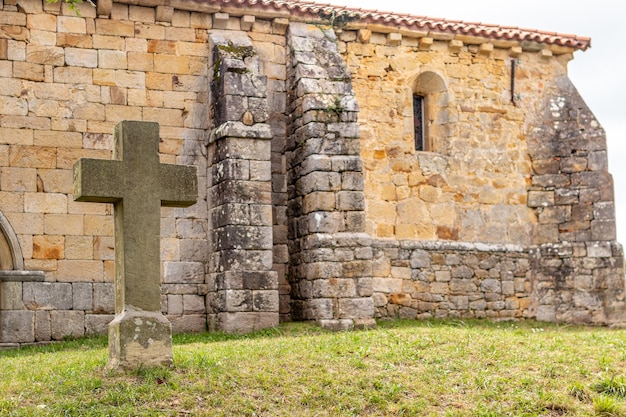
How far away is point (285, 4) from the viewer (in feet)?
45.6

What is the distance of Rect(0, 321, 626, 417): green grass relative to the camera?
298 inches

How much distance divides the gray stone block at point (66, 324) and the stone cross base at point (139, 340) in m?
4.18

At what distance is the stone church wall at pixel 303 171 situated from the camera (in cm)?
1241

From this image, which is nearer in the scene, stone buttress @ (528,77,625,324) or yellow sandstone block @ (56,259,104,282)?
yellow sandstone block @ (56,259,104,282)

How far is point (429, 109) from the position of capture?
15.4 meters

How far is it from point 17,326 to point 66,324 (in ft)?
2.03

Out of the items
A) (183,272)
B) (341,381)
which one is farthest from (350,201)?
(341,381)

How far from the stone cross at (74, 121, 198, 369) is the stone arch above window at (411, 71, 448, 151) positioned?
25.2 feet

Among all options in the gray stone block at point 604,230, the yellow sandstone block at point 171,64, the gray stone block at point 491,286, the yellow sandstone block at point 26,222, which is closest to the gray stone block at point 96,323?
the yellow sandstone block at point 26,222

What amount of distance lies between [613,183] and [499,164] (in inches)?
75.1

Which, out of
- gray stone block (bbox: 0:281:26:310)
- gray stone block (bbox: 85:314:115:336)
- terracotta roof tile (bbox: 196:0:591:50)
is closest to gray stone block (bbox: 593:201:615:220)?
terracotta roof tile (bbox: 196:0:591:50)

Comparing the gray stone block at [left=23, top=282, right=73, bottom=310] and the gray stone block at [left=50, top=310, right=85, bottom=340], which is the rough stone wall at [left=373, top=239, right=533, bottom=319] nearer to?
the gray stone block at [left=50, top=310, right=85, bottom=340]

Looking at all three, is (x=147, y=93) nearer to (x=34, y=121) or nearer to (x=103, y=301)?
(x=34, y=121)

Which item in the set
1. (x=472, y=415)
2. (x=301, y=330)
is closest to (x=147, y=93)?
(x=301, y=330)
